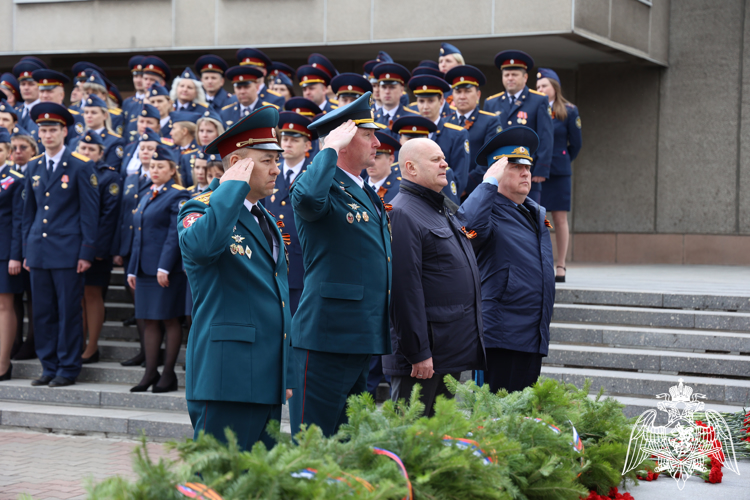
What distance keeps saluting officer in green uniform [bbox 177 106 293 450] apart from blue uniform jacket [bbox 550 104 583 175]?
20.3ft

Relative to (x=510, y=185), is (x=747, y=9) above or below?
above

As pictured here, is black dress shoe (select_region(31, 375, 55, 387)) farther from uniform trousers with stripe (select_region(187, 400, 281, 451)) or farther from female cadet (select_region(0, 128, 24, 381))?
uniform trousers with stripe (select_region(187, 400, 281, 451))

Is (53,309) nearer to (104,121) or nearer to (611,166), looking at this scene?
(104,121)

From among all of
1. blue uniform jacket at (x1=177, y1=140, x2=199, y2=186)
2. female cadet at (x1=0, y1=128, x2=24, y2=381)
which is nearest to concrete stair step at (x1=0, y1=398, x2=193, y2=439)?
female cadet at (x1=0, y1=128, x2=24, y2=381)

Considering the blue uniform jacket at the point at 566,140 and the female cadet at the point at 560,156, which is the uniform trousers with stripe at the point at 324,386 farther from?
the blue uniform jacket at the point at 566,140

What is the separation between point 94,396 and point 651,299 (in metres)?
5.02

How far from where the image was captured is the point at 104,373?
25.4ft

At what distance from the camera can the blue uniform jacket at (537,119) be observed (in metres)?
8.24

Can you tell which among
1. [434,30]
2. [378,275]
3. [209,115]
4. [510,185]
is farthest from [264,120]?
[434,30]

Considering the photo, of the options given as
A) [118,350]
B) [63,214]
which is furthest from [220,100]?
[118,350]

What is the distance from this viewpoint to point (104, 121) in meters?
9.28

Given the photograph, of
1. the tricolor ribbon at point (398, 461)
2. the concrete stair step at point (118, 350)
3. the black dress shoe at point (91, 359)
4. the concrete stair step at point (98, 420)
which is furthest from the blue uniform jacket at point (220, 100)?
the tricolor ribbon at point (398, 461)

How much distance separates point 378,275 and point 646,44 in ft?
32.6

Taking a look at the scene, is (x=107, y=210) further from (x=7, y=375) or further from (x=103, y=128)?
(x=7, y=375)
